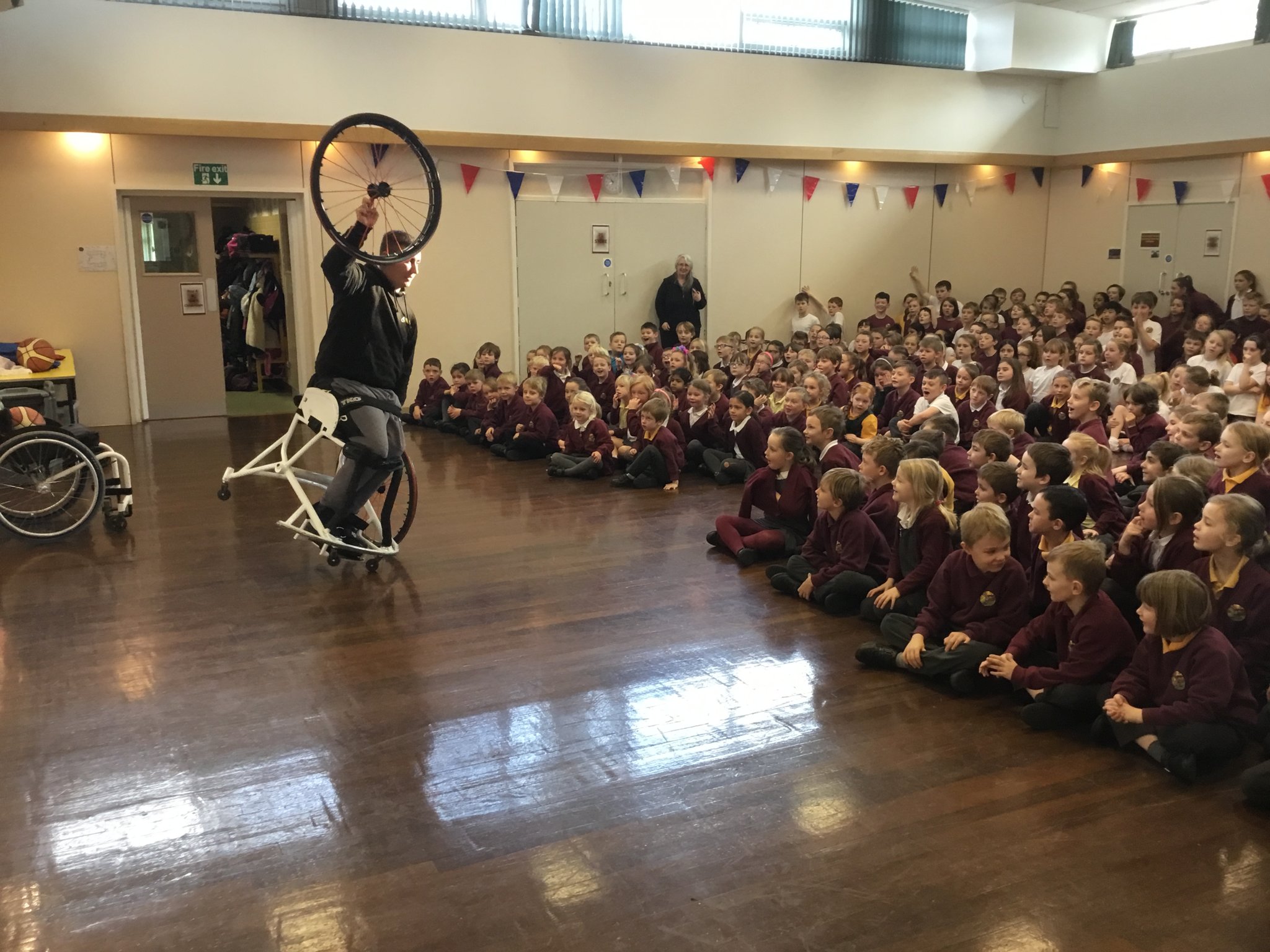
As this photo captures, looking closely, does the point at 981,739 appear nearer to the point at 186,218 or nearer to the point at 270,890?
the point at 270,890

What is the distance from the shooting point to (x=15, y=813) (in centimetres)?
281

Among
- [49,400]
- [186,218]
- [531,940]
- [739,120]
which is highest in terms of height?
[739,120]

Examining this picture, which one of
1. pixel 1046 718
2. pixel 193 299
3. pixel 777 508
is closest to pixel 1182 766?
pixel 1046 718

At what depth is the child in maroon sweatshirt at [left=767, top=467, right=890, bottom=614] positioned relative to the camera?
14.3 feet

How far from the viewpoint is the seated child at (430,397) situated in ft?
29.9

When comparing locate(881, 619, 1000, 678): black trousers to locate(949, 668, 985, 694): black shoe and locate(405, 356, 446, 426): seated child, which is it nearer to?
locate(949, 668, 985, 694): black shoe

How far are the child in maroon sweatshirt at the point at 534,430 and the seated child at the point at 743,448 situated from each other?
1.27m

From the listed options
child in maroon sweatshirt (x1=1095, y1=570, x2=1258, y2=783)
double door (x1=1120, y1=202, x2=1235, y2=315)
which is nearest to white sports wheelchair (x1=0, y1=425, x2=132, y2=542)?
child in maroon sweatshirt (x1=1095, y1=570, x2=1258, y2=783)

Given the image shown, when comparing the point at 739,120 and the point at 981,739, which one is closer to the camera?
the point at 981,739

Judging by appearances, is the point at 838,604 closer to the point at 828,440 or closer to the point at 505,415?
the point at 828,440

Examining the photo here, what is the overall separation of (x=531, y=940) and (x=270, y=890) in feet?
2.14

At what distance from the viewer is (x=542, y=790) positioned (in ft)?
9.66

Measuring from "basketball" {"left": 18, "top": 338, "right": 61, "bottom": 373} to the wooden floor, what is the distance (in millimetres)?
3628

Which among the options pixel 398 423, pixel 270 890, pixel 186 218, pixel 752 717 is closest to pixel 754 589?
pixel 752 717
